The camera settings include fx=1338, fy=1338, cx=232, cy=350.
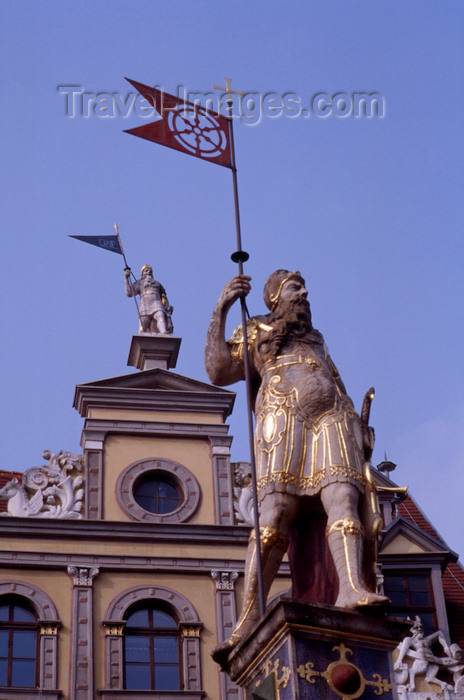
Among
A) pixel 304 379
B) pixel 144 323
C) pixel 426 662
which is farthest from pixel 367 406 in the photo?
pixel 144 323

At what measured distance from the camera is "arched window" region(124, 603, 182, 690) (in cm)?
1382

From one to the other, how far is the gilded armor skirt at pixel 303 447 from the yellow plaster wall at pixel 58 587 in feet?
21.9

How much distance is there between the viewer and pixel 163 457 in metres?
15.7

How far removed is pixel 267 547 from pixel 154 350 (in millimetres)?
9444

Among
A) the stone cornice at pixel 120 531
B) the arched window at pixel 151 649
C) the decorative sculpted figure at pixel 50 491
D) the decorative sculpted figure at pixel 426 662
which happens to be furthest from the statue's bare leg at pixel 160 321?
the decorative sculpted figure at pixel 426 662

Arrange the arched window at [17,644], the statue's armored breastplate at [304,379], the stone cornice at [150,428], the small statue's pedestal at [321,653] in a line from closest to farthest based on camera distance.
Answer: the small statue's pedestal at [321,653], the statue's armored breastplate at [304,379], the arched window at [17,644], the stone cornice at [150,428]

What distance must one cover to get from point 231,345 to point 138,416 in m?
7.75

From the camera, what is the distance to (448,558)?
52.4 feet

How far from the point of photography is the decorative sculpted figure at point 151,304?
56.3 ft

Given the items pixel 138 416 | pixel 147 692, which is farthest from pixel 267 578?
pixel 138 416

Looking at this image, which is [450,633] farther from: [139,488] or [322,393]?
[322,393]

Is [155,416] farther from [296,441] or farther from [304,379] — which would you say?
[296,441]

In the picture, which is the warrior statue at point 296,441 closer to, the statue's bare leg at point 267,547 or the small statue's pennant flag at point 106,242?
the statue's bare leg at point 267,547

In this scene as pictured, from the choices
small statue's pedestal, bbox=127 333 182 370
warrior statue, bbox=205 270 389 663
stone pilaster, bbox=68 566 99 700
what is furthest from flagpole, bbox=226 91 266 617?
small statue's pedestal, bbox=127 333 182 370
